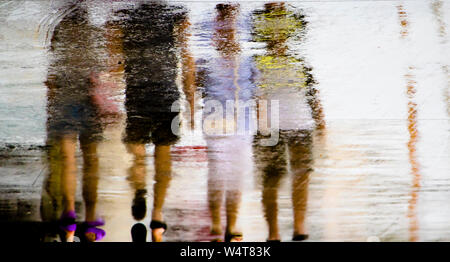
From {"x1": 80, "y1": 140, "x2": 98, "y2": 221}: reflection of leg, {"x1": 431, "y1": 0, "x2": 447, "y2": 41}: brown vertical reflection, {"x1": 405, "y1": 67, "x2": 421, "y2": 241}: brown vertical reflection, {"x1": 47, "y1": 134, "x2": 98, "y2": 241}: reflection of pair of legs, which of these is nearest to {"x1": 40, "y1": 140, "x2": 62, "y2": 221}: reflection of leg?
{"x1": 47, "y1": 134, "x2": 98, "y2": 241}: reflection of pair of legs

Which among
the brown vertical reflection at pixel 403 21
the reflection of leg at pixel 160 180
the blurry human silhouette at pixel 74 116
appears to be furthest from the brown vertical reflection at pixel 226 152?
the brown vertical reflection at pixel 403 21

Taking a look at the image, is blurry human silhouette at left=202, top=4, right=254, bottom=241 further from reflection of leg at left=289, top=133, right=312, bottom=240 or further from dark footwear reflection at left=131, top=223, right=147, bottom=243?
dark footwear reflection at left=131, top=223, right=147, bottom=243

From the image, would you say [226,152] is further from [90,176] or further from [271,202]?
[90,176]

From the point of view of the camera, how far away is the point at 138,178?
582 centimetres

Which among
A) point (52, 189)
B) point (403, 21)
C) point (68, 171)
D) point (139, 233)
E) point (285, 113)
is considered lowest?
point (139, 233)

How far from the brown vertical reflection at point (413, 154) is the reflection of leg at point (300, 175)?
3.08ft

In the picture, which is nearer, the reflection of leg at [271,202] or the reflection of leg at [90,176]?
the reflection of leg at [271,202]

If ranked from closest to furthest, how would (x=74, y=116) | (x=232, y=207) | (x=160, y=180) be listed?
(x=232, y=207), (x=160, y=180), (x=74, y=116)

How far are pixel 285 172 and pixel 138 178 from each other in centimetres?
142

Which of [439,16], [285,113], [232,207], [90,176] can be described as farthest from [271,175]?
[439,16]

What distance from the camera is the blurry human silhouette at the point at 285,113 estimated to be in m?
5.59

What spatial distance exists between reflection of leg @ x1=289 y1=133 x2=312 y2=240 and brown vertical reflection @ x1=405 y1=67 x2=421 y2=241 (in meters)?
0.94

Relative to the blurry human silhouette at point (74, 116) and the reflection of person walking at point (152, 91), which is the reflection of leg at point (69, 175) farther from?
the reflection of person walking at point (152, 91)
